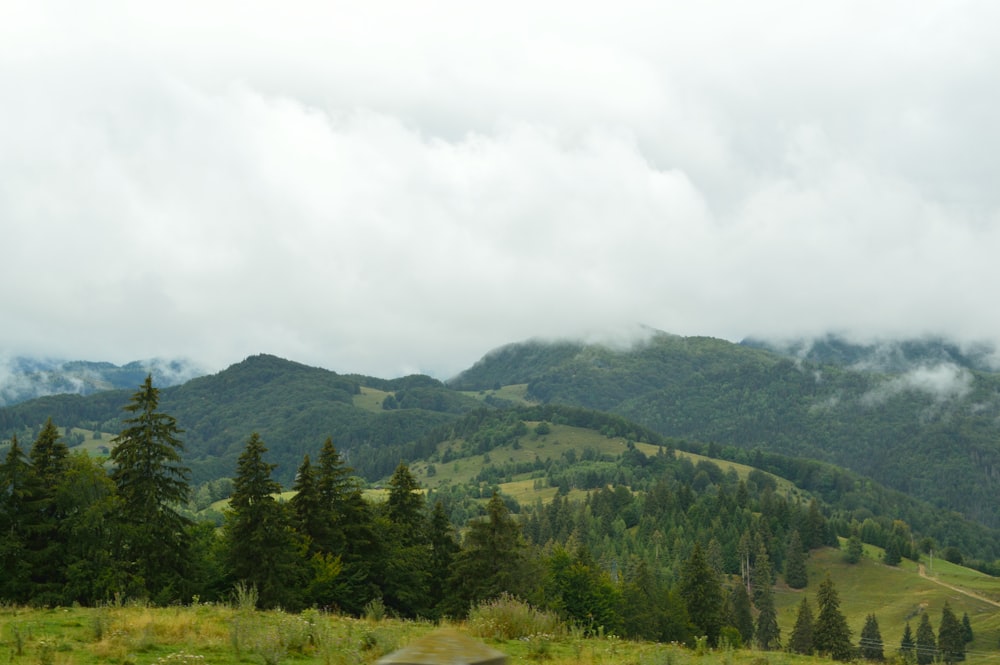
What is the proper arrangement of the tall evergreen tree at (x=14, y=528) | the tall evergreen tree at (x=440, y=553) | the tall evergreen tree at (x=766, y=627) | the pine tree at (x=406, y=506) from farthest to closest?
1. the tall evergreen tree at (x=766, y=627)
2. the pine tree at (x=406, y=506)
3. the tall evergreen tree at (x=440, y=553)
4. the tall evergreen tree at (x=14, y=528)

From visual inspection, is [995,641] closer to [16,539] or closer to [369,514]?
[369,514]

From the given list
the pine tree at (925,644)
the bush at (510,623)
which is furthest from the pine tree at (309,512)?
the pine tree at (925,644)

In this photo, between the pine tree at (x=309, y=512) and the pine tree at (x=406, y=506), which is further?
the pine tree at (x=406, y=506)

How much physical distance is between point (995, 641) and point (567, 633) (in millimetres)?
177586

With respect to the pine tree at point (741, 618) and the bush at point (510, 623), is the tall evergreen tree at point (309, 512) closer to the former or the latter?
the bush at point (510, 623)

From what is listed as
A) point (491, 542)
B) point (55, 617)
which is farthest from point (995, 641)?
point (55, 617)

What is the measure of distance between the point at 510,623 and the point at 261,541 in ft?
80.8

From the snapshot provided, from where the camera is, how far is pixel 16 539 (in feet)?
124

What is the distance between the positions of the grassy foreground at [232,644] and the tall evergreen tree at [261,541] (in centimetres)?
1987

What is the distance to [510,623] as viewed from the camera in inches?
942

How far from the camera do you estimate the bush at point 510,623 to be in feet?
76.9

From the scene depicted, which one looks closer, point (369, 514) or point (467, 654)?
point (467, 654)

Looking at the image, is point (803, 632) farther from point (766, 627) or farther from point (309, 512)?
point (309, 512)

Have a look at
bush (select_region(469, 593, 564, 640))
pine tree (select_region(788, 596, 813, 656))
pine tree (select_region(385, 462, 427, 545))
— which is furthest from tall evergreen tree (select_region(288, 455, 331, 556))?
pine tree (select_region(788, 596, 813, 656))
